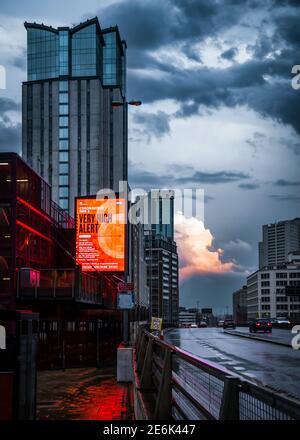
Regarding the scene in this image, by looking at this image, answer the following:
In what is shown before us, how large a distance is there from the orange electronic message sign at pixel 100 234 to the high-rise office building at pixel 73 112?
9689cm

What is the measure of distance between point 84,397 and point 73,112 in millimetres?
136259

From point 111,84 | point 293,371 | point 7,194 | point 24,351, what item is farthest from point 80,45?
point 24,351

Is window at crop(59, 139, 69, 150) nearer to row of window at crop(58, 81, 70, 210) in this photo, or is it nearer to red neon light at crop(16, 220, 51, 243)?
row of window at crop(58, 81, 70, 210)

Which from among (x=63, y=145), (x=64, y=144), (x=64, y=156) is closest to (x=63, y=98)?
(x=64, y=144)

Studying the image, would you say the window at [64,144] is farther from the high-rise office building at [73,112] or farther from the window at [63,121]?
the window at [63,121]

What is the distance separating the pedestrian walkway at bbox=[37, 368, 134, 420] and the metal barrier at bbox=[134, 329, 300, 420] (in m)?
3.99

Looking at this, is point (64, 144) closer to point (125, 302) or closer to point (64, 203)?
point (64, 203)

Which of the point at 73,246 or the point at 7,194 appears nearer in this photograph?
the point at 7,194

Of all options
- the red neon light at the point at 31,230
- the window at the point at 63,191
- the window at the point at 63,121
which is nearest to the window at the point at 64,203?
the window at the point at 63,191

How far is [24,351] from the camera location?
286 inches

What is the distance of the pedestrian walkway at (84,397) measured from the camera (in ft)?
51.0

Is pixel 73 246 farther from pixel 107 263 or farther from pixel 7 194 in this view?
pixel 7 194

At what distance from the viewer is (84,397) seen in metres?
19.3
